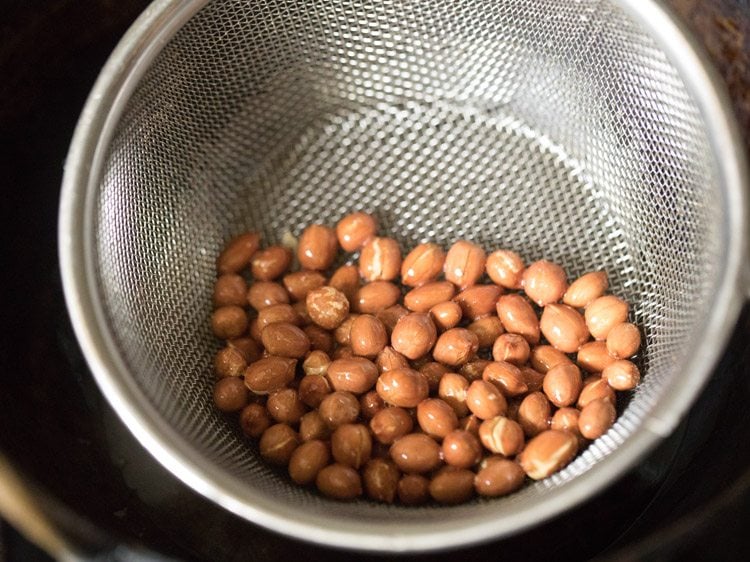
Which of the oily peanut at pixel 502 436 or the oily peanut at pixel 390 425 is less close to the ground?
the oily peanut at pixel 502 436

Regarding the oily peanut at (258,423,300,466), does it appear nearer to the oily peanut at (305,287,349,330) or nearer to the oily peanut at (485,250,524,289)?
the oily peanut at (305,287,349,330)

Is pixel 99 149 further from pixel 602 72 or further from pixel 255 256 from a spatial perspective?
pixel 602 72

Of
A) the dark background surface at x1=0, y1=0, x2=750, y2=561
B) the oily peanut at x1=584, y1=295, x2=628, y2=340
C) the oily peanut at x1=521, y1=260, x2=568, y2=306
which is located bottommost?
the dark background surface at x1=0, y1=0, x2=750, y2=561

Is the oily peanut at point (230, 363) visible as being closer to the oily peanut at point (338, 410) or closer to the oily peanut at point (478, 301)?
the oily peanut at point (338, 410)

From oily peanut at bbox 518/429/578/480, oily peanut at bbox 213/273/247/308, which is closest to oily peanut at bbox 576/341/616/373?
oily peanut at bbox 518/429/578/480

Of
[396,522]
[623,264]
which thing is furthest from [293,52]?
[396,522]

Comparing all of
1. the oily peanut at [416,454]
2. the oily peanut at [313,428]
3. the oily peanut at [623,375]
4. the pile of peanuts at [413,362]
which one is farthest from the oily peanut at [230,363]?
the oily peanut at [623,375]

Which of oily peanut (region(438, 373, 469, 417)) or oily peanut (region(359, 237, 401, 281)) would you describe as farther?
oily peanut (region(359, 237, 401, 281))
